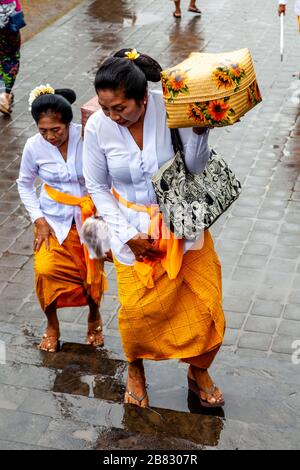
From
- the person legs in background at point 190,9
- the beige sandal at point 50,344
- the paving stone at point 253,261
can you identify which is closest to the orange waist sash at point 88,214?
the beige sandal at point 50,344

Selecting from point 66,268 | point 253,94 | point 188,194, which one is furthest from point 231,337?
point 253,94

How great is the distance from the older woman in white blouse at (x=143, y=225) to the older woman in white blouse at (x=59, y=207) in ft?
2.29

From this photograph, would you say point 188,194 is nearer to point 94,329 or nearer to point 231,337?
point 94,329

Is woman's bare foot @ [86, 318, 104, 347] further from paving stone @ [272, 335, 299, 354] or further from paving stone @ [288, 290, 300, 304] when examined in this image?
paving stone @ [288, 290, 300, 304]

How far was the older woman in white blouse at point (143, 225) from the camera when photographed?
4.34 meters

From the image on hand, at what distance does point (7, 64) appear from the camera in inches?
398

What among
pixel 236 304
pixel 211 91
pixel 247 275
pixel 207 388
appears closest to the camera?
pixel 211 91

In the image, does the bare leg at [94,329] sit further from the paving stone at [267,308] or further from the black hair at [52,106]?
the black hair at [52,106]

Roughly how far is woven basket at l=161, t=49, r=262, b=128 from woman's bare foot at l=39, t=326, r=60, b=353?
2.06m

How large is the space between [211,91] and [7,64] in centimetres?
645

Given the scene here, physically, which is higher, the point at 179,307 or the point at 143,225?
the point at 143,225

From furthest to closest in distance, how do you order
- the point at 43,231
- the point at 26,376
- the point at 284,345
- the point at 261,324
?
the point at 261,324 → the point at 284,345 → the point at 43,231 → the point at 26,376
